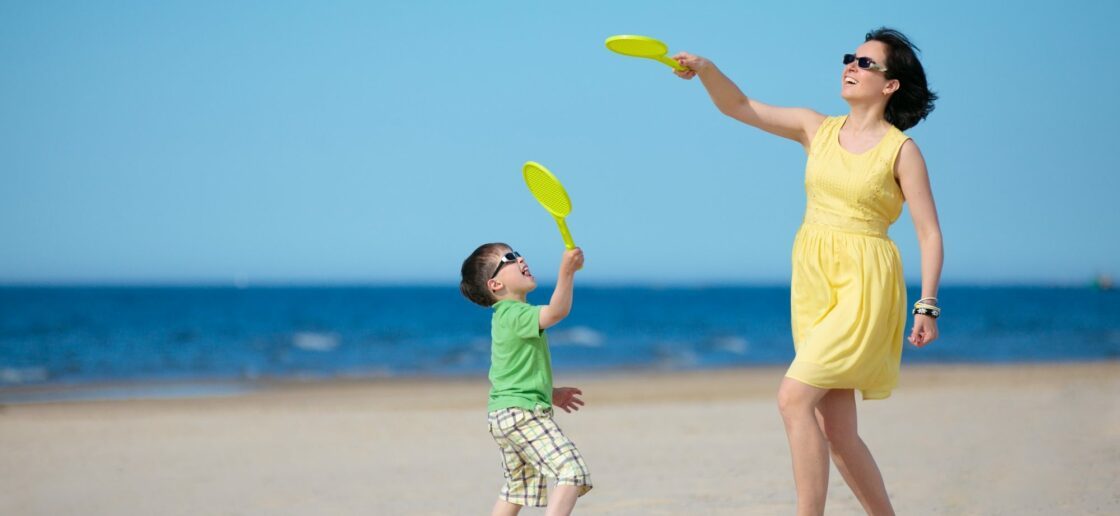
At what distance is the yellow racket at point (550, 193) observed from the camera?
3641 mm

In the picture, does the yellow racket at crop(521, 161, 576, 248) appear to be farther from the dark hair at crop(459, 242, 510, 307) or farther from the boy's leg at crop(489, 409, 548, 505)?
the boy's leg at crop(489, 409, 548, 505)

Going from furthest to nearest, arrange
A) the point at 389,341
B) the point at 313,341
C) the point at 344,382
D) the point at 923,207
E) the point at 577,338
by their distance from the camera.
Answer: the point at 389,341 < the point at 313,341 < the point at 577,338 < the point at 344,382 < the point at 923,207

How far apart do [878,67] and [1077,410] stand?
6.41m

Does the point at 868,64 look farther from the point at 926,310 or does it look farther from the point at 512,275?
the point at 512,275

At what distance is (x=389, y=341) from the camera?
28203 millimetres

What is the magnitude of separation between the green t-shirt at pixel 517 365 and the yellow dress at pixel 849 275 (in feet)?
2.51

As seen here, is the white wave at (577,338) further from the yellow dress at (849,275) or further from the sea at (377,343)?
the yellow dress at (849,275)

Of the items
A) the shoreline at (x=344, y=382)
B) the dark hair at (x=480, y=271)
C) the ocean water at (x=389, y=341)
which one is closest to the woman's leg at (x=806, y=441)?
the dark hair at (x=480, y=271)

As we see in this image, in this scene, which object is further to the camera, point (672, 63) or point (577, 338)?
point (577, 338)

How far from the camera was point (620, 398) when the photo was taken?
40.4 ft

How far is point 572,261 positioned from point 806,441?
35.0 inches

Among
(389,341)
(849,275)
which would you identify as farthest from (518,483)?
(389,341)

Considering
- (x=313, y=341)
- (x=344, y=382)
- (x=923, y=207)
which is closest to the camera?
(x=923, y=207)

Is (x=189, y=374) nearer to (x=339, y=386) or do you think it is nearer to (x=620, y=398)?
(x=339, y=386)
